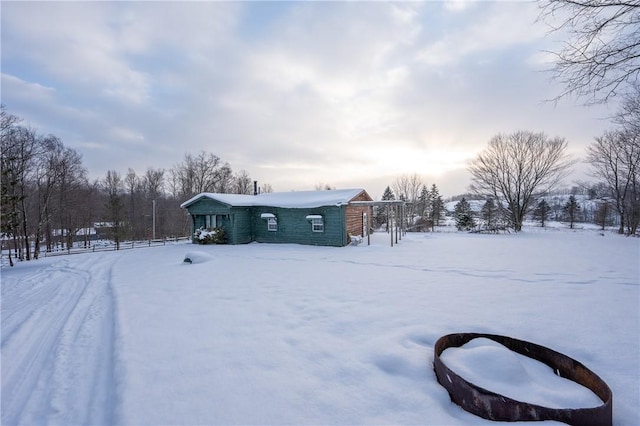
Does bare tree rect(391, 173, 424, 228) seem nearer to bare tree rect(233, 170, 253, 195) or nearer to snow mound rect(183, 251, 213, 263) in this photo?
bare tree rect(233, 170, 253, 195)

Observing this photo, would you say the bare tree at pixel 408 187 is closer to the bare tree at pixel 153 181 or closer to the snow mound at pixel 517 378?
the bare tree at pixel 153 181

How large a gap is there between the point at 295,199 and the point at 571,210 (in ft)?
164

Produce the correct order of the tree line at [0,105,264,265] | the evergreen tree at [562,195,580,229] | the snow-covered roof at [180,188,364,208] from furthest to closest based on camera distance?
the evergreen tree at [562,195,580,229]
the tree line at [0,105,264,265]
the snow-covered roof at [180,188,364,208]

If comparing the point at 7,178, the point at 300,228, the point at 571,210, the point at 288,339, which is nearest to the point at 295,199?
the point at 300,228

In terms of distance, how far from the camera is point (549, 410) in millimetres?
2117

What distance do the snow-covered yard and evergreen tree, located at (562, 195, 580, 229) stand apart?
4694 cm

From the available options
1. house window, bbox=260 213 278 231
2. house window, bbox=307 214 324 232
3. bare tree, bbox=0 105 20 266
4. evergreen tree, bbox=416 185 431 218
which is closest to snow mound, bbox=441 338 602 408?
house window, bbox=307 214 324 232

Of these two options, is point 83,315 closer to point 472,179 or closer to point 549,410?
point 549,410

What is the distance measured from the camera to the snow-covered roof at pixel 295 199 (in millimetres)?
15623

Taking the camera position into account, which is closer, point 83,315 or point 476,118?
point 83,315

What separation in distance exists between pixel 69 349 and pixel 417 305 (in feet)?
19.2

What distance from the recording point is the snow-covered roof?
15.6m

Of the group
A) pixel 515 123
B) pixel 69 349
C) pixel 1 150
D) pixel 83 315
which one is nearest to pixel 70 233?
pixel 1 150

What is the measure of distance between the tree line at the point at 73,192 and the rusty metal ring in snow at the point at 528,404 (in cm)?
2423
